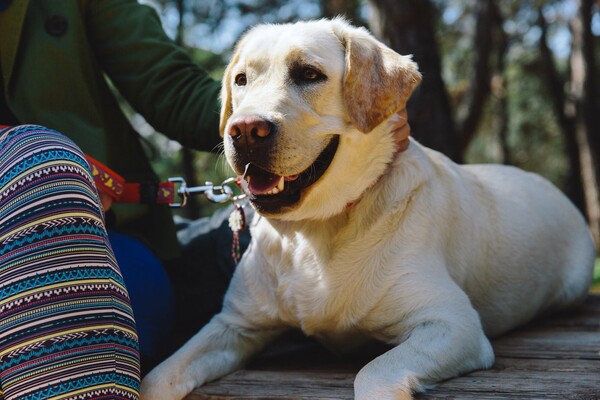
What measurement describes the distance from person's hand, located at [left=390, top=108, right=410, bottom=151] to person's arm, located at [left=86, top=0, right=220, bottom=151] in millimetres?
863

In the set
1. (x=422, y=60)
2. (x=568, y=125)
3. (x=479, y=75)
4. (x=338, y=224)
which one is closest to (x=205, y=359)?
(x=338, y=224)

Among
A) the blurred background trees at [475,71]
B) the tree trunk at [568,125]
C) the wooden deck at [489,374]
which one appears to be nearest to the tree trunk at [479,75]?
the blurred background trees at [475,71]

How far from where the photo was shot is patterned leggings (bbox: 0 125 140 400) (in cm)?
181

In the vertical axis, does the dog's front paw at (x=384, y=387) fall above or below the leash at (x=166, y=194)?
above

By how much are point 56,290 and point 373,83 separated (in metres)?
1.17

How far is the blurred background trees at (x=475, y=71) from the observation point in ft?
18.5

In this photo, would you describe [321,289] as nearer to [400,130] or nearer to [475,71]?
[400,130]

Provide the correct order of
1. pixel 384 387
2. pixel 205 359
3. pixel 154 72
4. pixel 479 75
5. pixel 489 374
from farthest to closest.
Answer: pixel 479 75, pixel 154 72, pixel 205 359, pixel 489 374, pixel 384 387

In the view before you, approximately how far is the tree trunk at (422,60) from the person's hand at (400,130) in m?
2.80

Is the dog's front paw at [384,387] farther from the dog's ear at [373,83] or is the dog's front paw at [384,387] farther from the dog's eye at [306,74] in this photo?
the dog's eye at [306,74]

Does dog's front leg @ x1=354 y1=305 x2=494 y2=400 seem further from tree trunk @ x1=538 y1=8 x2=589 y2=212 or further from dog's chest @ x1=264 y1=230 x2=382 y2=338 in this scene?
tree trunk @ x1=538 y1=8 x2=589 y2=212

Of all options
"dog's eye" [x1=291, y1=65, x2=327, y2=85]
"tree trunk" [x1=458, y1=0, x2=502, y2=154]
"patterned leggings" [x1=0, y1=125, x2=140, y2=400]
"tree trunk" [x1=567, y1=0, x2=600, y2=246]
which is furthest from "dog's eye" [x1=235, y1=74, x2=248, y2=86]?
"tree trunk" [x1=567, y1=0, x2=600, y2=246]

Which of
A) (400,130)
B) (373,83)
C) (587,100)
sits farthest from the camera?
(587,100)

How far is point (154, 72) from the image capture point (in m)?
3.20
